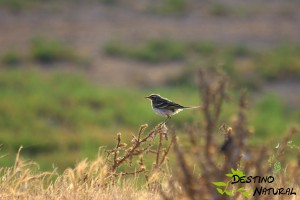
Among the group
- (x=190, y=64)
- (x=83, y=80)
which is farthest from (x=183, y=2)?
(x=83, y=80)

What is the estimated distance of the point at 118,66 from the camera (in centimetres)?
2495

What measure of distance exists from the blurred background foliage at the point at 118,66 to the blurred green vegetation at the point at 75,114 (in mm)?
25

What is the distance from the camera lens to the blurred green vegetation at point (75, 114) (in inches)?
691

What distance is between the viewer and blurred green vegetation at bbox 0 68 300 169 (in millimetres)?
17562

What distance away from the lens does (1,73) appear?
75.8ft

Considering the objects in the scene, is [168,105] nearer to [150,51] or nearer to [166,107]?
[166,107]

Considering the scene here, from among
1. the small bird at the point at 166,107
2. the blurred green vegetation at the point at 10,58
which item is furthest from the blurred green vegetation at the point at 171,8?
the small bird at the point at 166,107

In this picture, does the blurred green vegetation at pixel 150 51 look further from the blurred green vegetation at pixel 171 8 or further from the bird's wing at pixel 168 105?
the bird's wing at pixel 168 105

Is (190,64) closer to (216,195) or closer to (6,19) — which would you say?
(6,19)

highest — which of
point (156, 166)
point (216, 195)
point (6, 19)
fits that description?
point (6, 19)

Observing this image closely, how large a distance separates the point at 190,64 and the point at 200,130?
62.1 feet

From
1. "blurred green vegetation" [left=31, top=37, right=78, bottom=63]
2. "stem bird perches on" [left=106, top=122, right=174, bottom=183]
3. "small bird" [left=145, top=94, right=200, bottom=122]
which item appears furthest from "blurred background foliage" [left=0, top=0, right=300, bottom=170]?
"stem bird perches on" [left=106, top=122, right=174, bottom=183]

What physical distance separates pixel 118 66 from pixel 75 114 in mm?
5423

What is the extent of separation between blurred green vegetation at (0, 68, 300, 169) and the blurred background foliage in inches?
1.0
